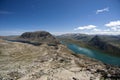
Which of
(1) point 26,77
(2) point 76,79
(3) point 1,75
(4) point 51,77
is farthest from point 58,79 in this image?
(3) point 1,75

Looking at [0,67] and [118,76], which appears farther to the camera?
[0,67]

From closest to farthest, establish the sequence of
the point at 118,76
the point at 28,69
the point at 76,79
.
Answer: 1. the point at 76,79
2. the point at 118,76
3. the point at 28,69

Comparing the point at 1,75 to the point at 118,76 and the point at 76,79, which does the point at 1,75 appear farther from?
the point at 118,76

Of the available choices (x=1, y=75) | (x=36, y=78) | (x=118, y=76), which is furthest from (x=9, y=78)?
(x=118, y=76)

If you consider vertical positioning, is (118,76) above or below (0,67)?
below

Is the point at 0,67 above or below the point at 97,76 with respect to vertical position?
above

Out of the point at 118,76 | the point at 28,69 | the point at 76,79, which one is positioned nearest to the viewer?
the point at 76,79

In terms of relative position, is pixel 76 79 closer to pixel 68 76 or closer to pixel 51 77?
pixel 68 76

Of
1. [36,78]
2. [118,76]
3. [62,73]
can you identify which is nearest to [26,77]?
[36,78]

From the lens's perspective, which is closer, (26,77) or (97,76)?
(26,77)
